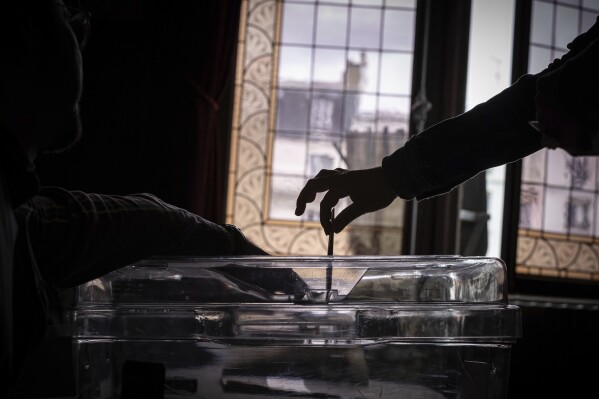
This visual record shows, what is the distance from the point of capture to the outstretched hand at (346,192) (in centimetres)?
88

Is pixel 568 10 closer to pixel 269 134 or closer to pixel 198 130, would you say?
pixel 269 134

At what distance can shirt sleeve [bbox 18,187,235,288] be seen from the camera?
64 cm

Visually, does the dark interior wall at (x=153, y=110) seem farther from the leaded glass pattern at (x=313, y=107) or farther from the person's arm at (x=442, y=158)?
the person's arm at (x=442, y=158)

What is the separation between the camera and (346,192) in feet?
2.93

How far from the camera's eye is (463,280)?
0.69 meters

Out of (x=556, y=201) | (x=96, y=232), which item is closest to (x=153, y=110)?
(x=556, y=201)

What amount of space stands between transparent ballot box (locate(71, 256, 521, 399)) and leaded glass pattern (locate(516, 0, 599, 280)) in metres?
2.66

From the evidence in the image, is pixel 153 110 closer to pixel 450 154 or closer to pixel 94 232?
pixel 450 154

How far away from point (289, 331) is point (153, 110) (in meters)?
2.34

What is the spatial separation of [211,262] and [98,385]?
158 mm

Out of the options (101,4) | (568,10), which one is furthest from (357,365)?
(568,10)

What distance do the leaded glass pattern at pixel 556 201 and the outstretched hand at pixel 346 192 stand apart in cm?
243

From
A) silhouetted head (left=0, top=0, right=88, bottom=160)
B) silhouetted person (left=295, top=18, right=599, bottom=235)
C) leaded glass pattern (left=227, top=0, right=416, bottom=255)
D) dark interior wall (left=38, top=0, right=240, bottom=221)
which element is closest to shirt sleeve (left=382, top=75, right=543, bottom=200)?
silhouetted person (left=295, top=18, right=599, bottom=235)

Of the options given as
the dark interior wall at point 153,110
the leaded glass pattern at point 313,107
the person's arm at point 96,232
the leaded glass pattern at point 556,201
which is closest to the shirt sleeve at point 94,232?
the person's arm at point 96,232
